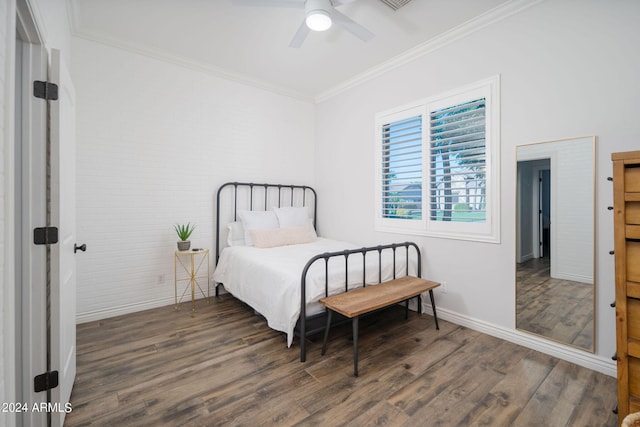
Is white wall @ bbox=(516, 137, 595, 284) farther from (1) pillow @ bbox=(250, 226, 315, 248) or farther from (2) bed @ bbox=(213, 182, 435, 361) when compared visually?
(1) pillow @ bbox=(250, 226, 315, 248)

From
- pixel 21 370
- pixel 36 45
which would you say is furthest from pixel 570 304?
pixel 36 45

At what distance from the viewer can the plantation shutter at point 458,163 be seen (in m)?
2.74

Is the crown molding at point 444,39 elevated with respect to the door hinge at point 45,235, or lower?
elevated

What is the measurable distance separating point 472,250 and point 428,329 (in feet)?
2.87

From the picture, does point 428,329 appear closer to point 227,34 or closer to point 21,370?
point 21,370

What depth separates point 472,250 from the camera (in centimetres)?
280

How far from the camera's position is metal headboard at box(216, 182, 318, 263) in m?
3.80

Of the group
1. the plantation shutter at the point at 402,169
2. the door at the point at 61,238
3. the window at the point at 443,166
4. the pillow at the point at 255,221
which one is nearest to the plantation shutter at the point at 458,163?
the window at the point at 443,166

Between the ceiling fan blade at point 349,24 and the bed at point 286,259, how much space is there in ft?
6.20

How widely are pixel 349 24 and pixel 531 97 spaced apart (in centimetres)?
164

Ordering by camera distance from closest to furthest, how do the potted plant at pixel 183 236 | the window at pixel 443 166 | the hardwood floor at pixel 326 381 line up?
the hardwood floor at pixel 326 381
the window at pixel 443 166
the potted plant at pixel 183 236

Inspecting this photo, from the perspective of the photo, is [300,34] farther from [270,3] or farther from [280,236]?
[280,236]

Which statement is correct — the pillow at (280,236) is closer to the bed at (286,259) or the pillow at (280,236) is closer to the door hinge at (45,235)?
the bed at (286,259)

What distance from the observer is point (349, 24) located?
241cm
